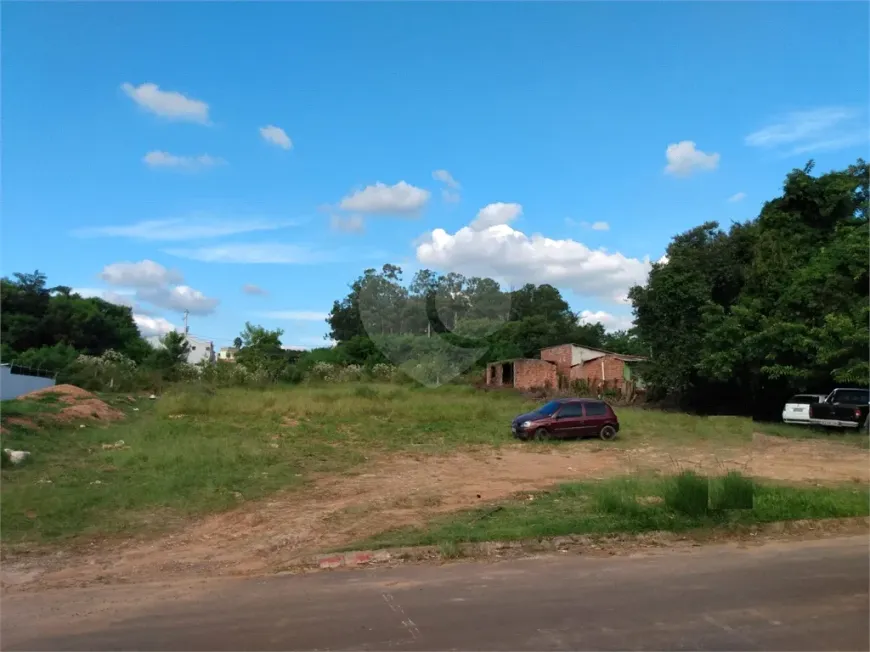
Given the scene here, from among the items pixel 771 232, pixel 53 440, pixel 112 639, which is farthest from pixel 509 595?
pixel 771 232

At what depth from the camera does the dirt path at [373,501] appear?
8.23m

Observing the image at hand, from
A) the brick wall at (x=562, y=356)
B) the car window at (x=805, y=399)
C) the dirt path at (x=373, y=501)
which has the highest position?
the brick wall at (x=562, y=356)

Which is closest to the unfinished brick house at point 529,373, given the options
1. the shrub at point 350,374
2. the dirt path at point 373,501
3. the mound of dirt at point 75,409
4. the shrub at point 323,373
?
the shrub at point 350,374

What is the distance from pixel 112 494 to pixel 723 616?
10362 millimetres

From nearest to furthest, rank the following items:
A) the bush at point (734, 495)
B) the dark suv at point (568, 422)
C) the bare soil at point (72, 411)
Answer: the bush at point (734, 495), the bare soil at point (72, 411), the dark suv at point (568, 422)

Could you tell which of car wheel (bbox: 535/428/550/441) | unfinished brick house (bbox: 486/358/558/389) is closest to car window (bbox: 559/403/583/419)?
car wheel (bbox: 535/428/550/441)

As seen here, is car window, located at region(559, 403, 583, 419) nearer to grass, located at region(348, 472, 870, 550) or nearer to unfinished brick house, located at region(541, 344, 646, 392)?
grass, located at region(348, 472, 870, 550)

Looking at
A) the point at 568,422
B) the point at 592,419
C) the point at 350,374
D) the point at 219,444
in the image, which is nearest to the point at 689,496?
the point at 219,444

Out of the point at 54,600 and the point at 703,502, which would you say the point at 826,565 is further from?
the point at 54,600

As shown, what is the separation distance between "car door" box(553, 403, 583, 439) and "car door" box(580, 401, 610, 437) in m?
0.18

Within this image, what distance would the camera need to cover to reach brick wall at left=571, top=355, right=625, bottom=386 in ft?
160

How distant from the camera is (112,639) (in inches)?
210

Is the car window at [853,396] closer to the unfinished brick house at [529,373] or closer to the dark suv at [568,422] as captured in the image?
the dark suv at [568,422]

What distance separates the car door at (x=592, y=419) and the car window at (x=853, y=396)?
968 centimetres
